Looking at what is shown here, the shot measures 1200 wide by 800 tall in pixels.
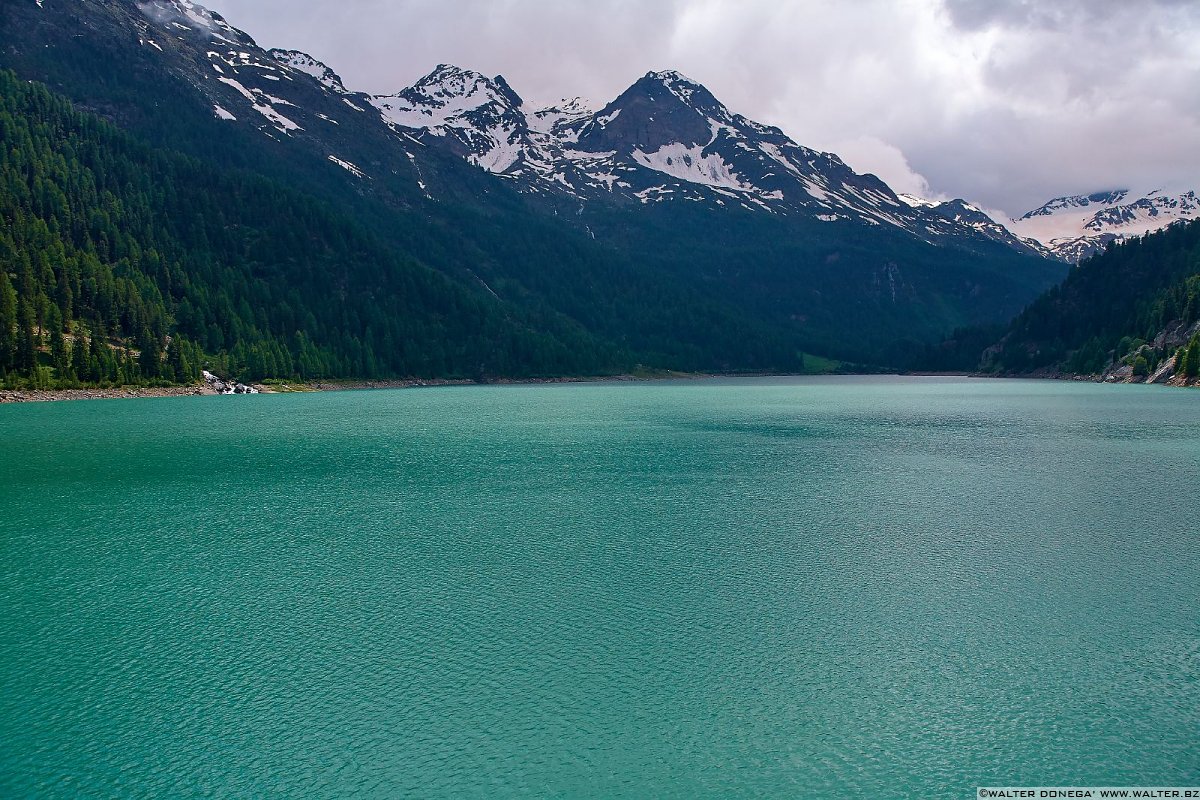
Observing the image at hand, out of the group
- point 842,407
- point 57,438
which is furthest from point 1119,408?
point 57,438

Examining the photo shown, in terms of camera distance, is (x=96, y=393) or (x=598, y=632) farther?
(x=96, y=393)

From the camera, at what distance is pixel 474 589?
3178 centimetres

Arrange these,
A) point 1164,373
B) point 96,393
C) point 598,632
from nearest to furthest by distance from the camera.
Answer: point 598,632
point 96,393
point 1164,373

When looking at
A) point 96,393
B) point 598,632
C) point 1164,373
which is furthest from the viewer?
point 1164,373

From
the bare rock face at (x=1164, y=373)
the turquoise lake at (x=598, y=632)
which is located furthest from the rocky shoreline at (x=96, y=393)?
the bare rock face at (x=1164, y=373)

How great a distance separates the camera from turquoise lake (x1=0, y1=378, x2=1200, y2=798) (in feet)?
61.7

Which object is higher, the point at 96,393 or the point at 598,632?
the point at 96,393

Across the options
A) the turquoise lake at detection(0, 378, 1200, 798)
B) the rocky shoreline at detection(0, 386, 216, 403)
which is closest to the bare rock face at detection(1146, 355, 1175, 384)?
the turquoise lake at detection(0, 378, 1200, 798)

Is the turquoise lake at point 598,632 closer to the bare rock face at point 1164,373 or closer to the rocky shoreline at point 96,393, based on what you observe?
the rocky shoreline at point 96,393

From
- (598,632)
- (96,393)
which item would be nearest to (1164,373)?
(598,632)

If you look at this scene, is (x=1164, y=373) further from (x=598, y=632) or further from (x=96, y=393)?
(x=96, y=393)

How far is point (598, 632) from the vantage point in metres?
27.0

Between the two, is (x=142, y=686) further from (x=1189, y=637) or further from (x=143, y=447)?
(x=143, y=447)

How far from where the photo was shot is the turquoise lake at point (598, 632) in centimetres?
1881
